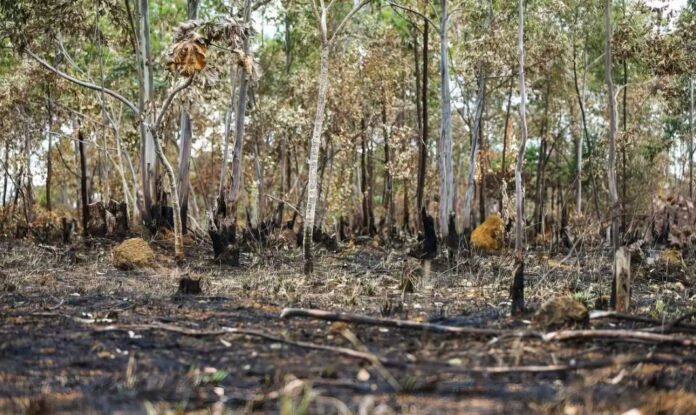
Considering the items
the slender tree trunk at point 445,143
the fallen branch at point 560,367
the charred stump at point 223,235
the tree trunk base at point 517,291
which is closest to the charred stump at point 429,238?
the charred stump at point 223,235

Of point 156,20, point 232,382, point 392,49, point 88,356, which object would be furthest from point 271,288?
point 156,20

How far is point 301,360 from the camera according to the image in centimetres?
429

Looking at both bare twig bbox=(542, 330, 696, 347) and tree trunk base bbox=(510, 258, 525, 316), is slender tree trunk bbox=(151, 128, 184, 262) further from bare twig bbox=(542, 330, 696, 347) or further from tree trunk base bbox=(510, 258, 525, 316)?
bare twig bbox=(542, 330, 696, 347)

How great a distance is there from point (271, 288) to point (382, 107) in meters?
16.4

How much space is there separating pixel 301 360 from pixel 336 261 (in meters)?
8.83

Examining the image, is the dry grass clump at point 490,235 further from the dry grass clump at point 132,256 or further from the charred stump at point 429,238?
the dry grass clump at point 132,256

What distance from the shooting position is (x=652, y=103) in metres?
28.1

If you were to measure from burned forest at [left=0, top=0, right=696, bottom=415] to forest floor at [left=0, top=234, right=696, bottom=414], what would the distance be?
0.8 inches

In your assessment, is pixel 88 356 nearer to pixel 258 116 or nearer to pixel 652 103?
pixel 258 116

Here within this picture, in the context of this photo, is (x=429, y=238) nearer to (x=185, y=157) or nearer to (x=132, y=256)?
(x=132, y=256)

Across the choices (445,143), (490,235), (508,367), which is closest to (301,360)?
(508,367)

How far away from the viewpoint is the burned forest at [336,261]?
3766 millimetres

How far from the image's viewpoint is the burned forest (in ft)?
12.4

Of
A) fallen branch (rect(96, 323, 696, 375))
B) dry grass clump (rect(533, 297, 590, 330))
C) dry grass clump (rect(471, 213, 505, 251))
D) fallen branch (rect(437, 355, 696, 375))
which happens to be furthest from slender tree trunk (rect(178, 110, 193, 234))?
fallen branch (rect(437, 355, 696, 375))
